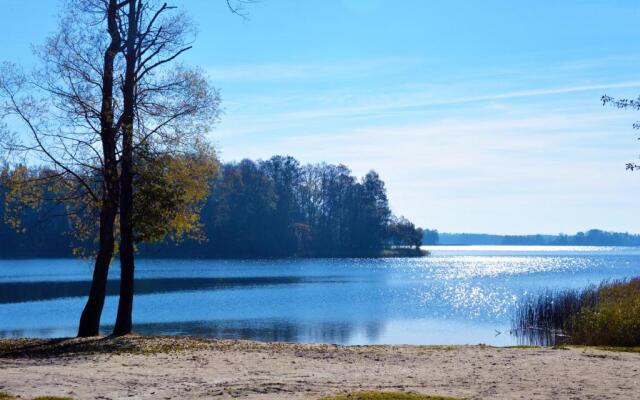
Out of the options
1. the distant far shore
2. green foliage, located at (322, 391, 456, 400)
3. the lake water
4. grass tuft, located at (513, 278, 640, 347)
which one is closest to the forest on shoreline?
the distant far shore

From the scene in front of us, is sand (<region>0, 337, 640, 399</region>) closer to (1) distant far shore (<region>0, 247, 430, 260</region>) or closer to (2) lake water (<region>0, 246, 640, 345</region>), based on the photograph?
(2) lake water (<region>0, 246, 640, 345</region>)

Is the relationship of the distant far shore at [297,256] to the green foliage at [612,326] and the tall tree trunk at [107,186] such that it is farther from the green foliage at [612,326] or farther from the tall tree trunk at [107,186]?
the green foliage at [612,326]

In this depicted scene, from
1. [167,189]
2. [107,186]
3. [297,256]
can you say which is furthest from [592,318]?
Answer: [297,256]

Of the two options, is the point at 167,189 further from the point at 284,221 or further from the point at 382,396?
the point at 284,221

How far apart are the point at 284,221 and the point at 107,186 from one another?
3656 inches

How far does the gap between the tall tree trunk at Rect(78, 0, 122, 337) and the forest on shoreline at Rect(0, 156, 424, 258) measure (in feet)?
259

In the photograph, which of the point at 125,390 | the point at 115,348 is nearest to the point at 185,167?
the point at 115,348

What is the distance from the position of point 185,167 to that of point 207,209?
88.9 metres

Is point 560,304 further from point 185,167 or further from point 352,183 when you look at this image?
point 352,183

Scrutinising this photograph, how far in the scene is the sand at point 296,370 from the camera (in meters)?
11.3

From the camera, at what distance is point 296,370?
13641 mm

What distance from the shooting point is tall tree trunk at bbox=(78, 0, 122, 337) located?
20.4m

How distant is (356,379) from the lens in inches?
493

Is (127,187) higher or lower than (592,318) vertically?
higher
